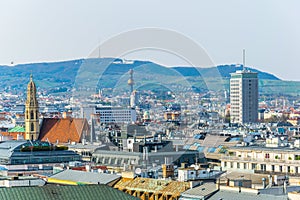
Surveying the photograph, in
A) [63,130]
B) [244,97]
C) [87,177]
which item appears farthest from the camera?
[244,97]

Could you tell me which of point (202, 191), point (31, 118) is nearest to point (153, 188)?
point (202, 191)

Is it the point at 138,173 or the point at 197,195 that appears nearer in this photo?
the point at 197,195

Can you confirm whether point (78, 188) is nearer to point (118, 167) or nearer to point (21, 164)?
point (118, 167)

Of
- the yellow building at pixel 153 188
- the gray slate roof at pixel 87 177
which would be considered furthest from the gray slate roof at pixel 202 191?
the gray slate roof at pixel 87 177

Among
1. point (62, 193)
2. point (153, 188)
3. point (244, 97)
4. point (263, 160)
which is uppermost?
point (244, 97)

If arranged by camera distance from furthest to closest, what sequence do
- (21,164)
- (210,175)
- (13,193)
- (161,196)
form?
(21,164), (210,175), (161,196), (13,193)

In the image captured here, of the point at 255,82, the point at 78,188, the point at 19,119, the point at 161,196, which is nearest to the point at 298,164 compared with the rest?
the point at 161,196

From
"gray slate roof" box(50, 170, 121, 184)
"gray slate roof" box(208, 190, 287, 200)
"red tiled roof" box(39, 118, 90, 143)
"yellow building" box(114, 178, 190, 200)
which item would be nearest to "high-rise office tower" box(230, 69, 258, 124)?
"red tiled roof" box(39, 118, 90, 143)

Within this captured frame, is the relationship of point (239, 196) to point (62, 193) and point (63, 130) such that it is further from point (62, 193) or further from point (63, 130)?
point (63, 130)
